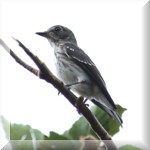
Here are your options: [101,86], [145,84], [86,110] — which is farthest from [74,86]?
[86,110]

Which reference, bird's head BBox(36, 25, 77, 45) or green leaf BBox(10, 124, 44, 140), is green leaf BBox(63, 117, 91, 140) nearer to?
green leaf BBox(10, 124, 44, 140)

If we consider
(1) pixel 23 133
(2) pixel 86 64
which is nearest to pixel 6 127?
(1) pixel 23 133

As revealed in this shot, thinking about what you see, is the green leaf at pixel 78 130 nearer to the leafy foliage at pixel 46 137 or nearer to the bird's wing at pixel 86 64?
the leafy foliage at pixel 46 137

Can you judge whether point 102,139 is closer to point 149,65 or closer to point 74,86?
point 74,86

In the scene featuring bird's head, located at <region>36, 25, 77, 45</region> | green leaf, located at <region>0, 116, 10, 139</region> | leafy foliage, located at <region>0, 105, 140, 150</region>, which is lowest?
leafy foliage, located at <region>0, 105, 140, 150</region>

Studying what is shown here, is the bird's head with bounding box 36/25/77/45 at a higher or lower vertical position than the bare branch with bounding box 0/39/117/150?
higher

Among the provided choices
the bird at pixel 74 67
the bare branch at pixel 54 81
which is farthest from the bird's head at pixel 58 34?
the bare branch at pixel 54 81

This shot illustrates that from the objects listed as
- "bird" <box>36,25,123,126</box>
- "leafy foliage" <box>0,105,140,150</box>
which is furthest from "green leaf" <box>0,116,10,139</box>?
"bird" <box>36,25,123,126</box>

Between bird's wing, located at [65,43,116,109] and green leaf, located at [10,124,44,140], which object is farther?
bird's wing, located at [65,43,116,109]
